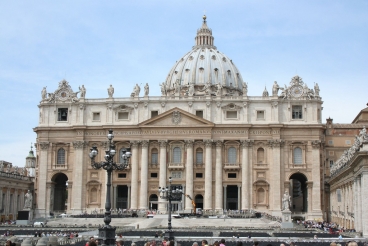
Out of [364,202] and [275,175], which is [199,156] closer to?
[275,175]

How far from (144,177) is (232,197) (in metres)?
14.1

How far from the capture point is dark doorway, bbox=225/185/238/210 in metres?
91.1

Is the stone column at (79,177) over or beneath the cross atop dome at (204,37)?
beneath

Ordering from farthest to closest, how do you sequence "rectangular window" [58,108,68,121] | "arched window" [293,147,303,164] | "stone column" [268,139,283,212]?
1. "rectangular window" [58,108,68,121]
2. "arched window" [293,147,303,164]
3. "stone column" [268,139,283,212]

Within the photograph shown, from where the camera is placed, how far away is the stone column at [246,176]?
88375mm

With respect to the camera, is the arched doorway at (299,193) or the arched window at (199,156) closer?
the arched window at (199,156)

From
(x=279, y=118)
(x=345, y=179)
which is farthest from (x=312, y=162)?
(x=345, y=179)

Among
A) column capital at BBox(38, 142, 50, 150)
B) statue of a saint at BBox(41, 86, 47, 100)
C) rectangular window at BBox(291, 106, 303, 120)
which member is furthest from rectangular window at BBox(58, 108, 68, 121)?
rectangular window at BBox(291, 106, 303, 120)

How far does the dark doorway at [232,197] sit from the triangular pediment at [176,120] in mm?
10451

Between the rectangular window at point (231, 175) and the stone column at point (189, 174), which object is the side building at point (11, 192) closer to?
the stone column at point (189, 174)

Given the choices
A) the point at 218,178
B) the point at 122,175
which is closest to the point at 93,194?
the point at 122,175

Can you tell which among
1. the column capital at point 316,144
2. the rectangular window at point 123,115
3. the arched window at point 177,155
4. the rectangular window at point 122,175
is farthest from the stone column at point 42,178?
the column capital at point 316,144

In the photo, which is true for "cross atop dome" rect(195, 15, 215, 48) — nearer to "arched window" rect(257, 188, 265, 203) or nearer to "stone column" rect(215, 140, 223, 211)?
"stone column" rect(215, 140, 223, 211)

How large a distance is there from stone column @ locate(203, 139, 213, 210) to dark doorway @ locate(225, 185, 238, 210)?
12.1 ft
